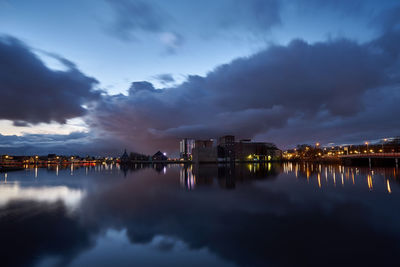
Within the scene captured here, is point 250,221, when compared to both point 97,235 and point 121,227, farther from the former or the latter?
point 97,235

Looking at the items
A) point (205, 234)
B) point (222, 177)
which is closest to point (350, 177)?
point (222, 177)

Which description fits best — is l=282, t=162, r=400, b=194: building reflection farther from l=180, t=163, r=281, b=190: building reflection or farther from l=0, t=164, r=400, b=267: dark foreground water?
l=0, t=164, r=400, b=267: dark foreground water

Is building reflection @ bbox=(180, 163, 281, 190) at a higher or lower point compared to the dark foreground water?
lower

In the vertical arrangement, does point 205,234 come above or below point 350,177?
above

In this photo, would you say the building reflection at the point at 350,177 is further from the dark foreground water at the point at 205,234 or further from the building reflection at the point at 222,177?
the dark foreground water at the point at 205,234

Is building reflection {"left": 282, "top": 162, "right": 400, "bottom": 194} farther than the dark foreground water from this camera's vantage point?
Yes

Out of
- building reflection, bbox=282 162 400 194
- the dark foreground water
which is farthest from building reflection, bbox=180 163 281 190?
the dark foreground water

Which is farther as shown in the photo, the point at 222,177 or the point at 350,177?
the point at 222,177

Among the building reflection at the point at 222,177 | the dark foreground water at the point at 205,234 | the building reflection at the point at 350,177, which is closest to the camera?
the dark foreground water at the point at 205,234

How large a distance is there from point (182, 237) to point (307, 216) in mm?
10819

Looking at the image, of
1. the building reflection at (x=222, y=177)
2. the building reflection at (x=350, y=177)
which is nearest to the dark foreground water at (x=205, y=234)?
the building reflection at (x=350, y=177)

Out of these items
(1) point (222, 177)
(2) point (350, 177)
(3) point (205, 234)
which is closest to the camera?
(3) point (205, 234)

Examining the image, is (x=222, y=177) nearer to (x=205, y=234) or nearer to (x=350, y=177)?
(x=350, y=177)

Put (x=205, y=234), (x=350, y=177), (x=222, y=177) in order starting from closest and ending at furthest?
(x=205, y=234) → (x=350, y=177) → (x=222, y=177)
